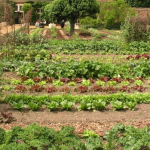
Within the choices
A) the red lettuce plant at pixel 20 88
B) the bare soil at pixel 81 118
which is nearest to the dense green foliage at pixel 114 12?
the red lettuce plant at pixel 20 88

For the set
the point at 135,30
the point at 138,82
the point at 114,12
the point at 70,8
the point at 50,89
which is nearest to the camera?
the point at 50,89

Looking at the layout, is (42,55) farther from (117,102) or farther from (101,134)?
(101,134)

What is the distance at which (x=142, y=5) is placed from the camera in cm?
4331

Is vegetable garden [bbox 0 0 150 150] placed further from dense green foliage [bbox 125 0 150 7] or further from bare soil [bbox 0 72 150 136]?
dense green foliage [bbox 125 0 150 7]

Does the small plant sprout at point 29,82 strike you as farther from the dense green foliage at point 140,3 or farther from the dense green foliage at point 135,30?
the dense green foliage at point 140,3

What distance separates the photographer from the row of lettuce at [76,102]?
6.04 m

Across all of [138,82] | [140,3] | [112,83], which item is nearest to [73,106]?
[112,83]

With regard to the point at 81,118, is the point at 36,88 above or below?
above

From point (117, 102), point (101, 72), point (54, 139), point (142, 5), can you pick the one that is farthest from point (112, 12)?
point (54, 139)

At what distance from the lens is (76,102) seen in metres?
6.48

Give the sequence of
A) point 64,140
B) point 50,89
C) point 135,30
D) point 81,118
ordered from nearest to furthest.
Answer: point 64,140 → point 81,118 → point 50,89 → point 135,30

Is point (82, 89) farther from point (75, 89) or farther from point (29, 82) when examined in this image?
point (29, 82)

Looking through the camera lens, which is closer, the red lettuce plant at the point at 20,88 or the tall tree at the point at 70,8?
the red lettuce plant at the point at 20,88

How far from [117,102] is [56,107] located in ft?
4.37
